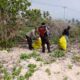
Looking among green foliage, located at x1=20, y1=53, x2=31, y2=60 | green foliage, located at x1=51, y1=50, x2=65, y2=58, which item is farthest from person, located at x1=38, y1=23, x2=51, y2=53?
green foliage, located at x1=20, y1=53, x2=31, y2=60

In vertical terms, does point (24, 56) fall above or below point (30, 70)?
above

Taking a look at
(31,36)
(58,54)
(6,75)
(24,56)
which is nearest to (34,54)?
(24,56)

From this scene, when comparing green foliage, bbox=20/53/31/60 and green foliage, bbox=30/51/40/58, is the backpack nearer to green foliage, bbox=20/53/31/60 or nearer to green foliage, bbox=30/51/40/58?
green foliage, bbox=30/51/40/58

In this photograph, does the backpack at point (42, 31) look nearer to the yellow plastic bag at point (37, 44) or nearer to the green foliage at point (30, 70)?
the yellow plastic bag at point (37, 44)

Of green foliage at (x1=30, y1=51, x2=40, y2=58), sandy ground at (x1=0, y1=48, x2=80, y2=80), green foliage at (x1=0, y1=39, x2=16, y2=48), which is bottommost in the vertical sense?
sandy ground at (x1=0, y1=48, x2=80, y2=80)

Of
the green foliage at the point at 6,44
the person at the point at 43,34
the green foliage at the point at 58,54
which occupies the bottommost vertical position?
the green foliage at the point at 58,54

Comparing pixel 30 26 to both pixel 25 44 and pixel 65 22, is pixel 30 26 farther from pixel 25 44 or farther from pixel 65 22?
pixel 65 22

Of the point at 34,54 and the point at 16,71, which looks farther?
the point at 34,54

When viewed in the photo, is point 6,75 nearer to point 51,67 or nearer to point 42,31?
point 51,67

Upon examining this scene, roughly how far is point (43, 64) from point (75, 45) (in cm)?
435

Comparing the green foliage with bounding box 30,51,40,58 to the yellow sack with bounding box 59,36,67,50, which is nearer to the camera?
the green foliage with bounding box 30,51,40,58

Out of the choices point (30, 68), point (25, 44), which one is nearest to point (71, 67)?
point (30, 68)

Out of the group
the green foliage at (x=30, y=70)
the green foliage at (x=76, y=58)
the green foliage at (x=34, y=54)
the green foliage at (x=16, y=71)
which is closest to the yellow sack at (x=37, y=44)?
the green foliage at (x=34, y=54)

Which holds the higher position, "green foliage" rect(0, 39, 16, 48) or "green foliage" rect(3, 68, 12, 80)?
"green foliage" rect(0, 39, 16, 48)
